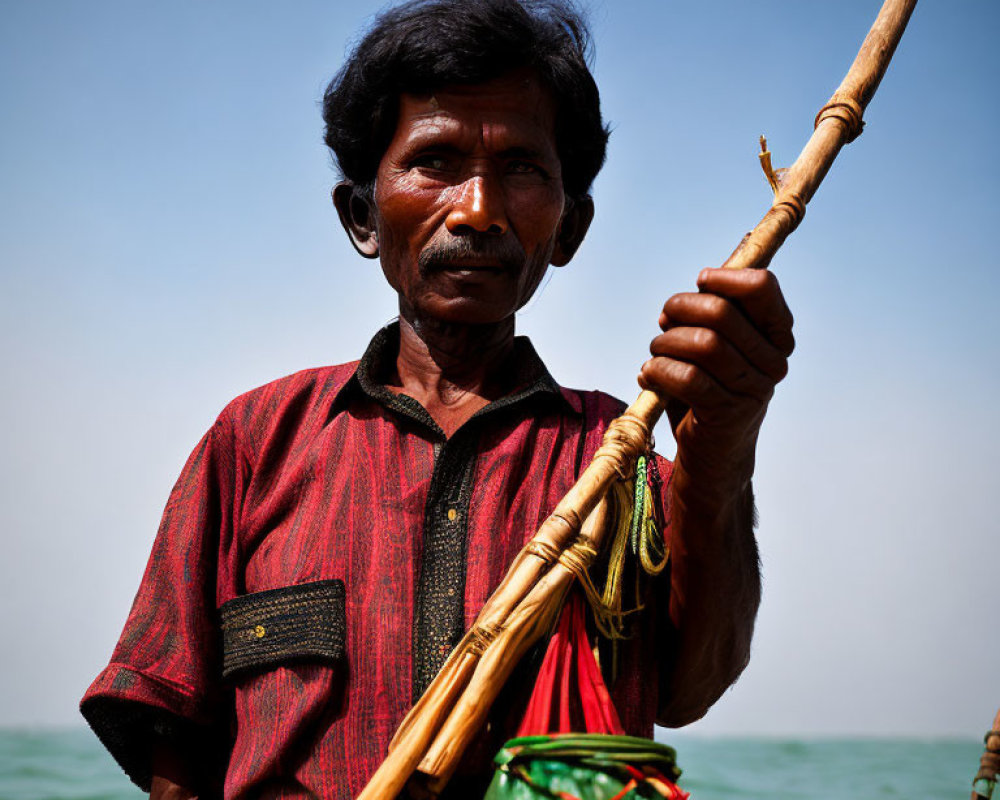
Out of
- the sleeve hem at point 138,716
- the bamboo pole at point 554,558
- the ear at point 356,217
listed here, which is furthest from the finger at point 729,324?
the sleeve hem at point 138,716

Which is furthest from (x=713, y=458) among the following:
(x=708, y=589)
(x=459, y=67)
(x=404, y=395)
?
(x=459, y=67)

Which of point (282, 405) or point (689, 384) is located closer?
point (689, 384)

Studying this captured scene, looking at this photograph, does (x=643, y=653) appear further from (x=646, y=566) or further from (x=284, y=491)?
(x=284, y=491)

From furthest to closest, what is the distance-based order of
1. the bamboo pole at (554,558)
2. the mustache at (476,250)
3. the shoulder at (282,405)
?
the shoulder at (282,405) → the mustache at (476,250) → the bamboo pole at (554,558)

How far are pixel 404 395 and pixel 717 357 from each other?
64cm

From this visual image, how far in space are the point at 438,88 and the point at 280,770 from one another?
3.66 feet

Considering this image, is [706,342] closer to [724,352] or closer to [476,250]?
[724,352]

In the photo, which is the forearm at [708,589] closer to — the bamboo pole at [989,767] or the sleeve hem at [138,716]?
the bamboo pole at [989,767]

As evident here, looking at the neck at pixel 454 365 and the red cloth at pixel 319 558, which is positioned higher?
the neck at pixel 454 365

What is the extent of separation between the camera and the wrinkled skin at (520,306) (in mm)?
1380

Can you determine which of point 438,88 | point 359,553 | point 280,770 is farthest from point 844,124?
point 280,770

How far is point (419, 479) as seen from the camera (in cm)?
170

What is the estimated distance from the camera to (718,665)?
1681 mm

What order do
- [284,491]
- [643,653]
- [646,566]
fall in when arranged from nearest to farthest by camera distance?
[646,566]
[643,653]
[284,491]
